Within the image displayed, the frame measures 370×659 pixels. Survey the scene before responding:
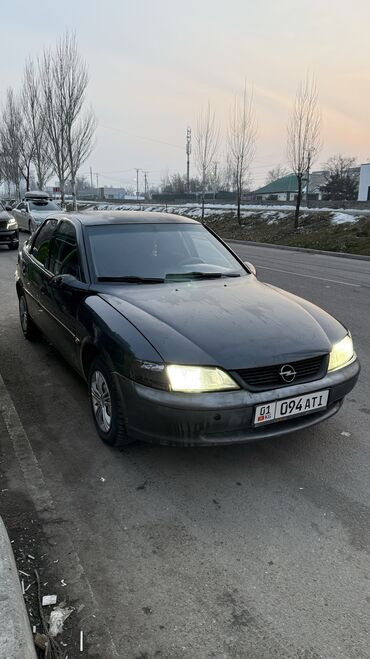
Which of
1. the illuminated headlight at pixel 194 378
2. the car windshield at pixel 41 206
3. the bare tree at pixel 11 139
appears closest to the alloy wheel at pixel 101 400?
the illuminated headlight at pixel 194 378

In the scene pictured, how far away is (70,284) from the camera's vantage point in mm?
3896

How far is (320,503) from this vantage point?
284 centimetres

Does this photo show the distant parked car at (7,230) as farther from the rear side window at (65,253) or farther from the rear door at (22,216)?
the rear side window at (65,253)

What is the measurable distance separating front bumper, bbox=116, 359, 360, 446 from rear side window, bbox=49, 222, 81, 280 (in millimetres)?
1480

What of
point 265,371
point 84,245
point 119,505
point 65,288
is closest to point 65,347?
point 65,288

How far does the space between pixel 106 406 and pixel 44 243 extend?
2.52m

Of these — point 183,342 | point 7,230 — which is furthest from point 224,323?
point 7,230

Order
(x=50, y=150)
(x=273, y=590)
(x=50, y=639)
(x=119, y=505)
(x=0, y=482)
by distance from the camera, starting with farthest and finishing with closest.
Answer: (x=50, y=150) < (x=0, y=482) < (x=119, y=505) < (x=273, y=590) < (x=50, y=639)

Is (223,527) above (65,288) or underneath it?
underneath

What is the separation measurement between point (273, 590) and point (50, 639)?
38.6 inches

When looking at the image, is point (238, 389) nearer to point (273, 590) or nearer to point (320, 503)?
point (320, 503)

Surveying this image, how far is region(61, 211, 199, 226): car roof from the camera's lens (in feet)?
14.5

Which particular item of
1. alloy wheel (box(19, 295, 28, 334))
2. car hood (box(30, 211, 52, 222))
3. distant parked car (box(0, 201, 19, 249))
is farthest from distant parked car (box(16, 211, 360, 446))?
car hood (box(30, 211, 52, 222))

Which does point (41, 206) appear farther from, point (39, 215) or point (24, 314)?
point (24, 314)
